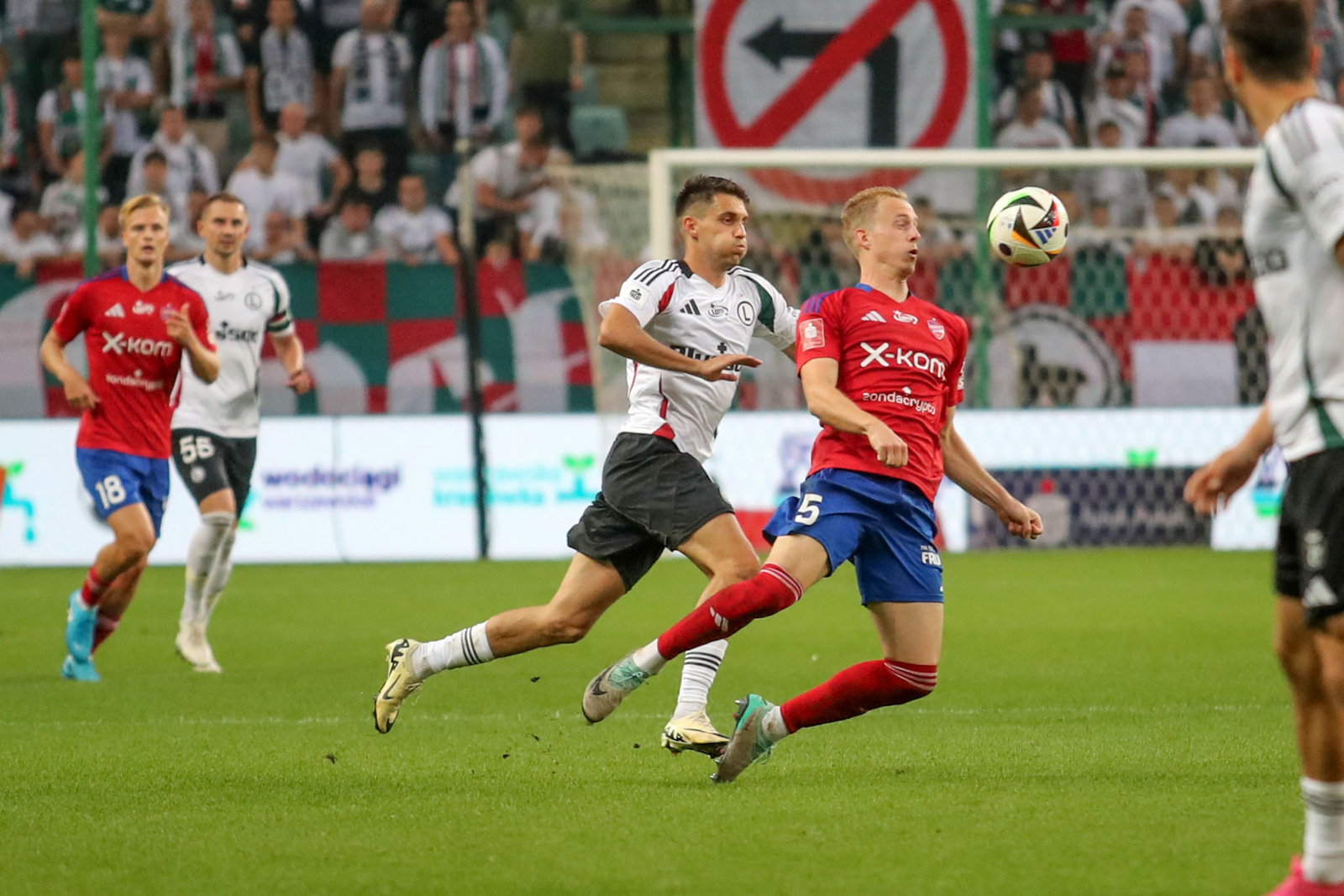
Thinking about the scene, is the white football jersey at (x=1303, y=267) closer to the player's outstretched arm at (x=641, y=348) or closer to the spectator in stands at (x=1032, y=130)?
the player's outstretched arm at (x=641, y=348)

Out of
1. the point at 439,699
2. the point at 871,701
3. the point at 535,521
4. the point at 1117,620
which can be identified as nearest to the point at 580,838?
the point at 871,701

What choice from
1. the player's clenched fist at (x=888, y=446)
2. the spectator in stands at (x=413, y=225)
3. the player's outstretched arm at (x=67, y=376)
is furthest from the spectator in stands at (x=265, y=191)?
the player's clenched fist at (x=888, y=446)

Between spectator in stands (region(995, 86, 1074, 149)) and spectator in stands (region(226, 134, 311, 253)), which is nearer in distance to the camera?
spectator in stands (region(226, 134, 311, 253))

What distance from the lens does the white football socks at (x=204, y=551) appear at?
9.91 meters

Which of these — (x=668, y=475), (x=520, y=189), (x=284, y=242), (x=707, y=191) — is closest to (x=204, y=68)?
(x=284, y=242)

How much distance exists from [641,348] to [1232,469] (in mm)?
2816

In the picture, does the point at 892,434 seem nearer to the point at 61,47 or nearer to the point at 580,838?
the point at 580,838

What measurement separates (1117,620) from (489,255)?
822 centimetres

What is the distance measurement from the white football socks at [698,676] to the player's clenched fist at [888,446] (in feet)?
3.80

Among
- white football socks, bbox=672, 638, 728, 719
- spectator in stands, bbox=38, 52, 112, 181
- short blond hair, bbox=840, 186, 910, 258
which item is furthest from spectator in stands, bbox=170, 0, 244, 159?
short blond hair, bbox=840, 186, 910, 258

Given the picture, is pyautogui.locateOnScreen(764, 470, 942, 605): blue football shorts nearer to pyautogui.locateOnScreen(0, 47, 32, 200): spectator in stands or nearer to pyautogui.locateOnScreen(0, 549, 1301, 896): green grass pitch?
pyautogui.locateOnScreen(0, 549, 1301, 896): green grass pitch

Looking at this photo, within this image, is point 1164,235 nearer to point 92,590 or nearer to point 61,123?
point 61,123

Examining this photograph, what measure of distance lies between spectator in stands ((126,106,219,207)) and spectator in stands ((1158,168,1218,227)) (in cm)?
915

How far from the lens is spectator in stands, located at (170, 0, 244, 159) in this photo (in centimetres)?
1916
